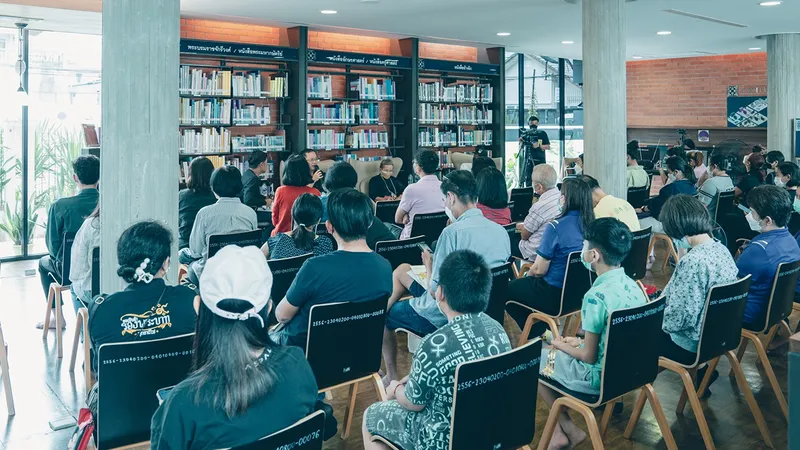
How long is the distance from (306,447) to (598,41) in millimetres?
6996

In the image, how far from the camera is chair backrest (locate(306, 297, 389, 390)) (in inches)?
129

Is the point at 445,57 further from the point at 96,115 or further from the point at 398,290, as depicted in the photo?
the point at 398,290

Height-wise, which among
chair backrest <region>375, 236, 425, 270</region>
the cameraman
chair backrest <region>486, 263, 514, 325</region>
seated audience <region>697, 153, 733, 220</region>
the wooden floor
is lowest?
the wooden floor

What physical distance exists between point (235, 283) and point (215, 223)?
12.3ft

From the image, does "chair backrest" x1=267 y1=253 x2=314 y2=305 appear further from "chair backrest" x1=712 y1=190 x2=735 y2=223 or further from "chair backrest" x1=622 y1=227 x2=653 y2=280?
"chair backrest" x1=712 y1=190 x2=735 y2=223

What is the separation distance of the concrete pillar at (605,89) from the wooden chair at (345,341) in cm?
530

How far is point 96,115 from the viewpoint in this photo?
10.4 meters

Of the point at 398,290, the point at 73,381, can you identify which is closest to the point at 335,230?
the point at 398,290

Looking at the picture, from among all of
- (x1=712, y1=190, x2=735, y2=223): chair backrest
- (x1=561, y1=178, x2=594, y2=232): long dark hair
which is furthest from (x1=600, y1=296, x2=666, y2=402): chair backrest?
(x1=712, y1=190, x2=735, y2=223): chair backrest

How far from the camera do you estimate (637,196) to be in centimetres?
887

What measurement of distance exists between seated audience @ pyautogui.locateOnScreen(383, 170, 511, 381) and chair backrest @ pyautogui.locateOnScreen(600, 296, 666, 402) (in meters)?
1.12

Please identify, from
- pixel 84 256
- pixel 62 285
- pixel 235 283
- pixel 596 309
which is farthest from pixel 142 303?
pixel 62 285

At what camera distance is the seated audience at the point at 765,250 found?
4355 mm

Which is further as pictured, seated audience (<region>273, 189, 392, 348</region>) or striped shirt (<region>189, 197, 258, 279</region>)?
striped shirt (<region>189, 197, 258, 279</region>)
